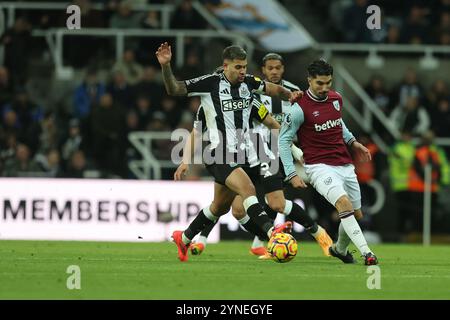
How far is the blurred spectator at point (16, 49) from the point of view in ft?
70.4

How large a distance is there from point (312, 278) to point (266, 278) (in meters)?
0.43

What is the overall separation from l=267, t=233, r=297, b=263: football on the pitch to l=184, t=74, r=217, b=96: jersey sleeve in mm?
1710

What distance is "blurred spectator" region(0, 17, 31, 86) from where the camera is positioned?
21.5 m

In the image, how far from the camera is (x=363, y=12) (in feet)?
76.5

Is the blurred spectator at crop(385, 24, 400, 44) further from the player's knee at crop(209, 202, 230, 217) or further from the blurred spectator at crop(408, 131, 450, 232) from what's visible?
the player's knee at crop(209, 202, 230, 217)

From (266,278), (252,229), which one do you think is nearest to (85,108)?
(252,229)

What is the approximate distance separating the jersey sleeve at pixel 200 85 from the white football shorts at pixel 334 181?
1.28 meters

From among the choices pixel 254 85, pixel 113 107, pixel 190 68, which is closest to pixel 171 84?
pixel 254 85

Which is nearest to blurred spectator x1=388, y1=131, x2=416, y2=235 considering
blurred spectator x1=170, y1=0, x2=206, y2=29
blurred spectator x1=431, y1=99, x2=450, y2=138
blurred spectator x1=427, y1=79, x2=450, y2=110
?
blurred spectator x1=431, y1=99, x2=450, y2=138

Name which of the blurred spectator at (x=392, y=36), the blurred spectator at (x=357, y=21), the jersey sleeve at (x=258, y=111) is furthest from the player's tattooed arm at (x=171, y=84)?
the blurred spectator at (x=392, y=36)

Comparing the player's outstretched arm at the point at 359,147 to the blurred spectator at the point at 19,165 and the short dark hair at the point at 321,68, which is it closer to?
the short dark hair at the point at 321,68

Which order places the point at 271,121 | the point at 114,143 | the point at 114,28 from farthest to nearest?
the point at 114,28, the point at 114,143, the point at 271,121

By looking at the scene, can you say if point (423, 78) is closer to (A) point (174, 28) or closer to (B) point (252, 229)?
(A) point (174, 28)
